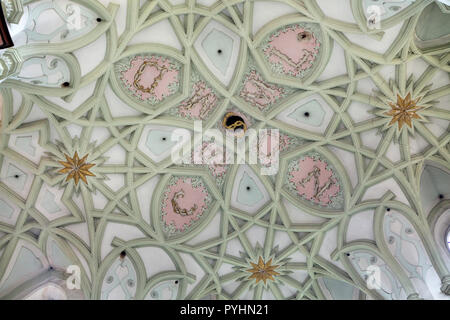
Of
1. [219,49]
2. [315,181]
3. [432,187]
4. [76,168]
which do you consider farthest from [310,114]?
[76,168]

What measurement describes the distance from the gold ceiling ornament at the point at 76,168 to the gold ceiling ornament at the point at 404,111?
10948 mm

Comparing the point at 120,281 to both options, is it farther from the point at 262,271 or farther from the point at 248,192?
the point at 248,192

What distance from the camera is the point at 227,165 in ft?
56.3

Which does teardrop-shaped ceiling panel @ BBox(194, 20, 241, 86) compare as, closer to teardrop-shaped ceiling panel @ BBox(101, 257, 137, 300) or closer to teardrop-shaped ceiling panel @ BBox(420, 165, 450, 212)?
teardrop-shaped ceiling panel @ BBox(420, 165, 450, 212)

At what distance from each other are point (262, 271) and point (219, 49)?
9471 millimetres

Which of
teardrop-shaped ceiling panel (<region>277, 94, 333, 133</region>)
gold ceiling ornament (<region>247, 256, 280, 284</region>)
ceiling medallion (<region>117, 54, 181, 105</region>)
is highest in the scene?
ceiling medallion (<region>117, 54, 181, 105</region>)

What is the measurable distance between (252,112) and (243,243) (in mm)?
5650

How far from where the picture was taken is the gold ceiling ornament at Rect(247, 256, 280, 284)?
18.0 m

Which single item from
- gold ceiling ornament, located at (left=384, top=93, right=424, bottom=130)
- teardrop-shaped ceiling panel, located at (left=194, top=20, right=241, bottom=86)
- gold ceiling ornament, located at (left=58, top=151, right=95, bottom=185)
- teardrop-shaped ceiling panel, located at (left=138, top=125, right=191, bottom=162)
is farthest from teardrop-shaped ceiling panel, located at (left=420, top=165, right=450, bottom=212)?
gold ceiling ornament, located at (left=58, top=151, right=95, bottom=185)

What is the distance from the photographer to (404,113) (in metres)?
14.8

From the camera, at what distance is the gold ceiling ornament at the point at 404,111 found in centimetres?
1453

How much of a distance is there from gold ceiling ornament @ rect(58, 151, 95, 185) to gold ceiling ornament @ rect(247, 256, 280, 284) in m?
7.78

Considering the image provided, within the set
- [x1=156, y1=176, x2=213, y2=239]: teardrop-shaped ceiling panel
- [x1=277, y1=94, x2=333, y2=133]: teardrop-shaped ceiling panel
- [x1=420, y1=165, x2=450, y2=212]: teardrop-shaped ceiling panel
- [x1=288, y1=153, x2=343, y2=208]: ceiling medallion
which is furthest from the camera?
[x1=156, y1=176, x2=213, y2=239]: teardrop-shaped ceiling panel
